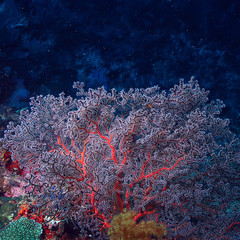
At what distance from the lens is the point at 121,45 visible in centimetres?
854

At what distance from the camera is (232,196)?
9.62 ft

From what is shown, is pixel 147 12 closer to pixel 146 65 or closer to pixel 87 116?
pixel 146 65

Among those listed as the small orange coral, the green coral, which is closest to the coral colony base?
the small orange coral

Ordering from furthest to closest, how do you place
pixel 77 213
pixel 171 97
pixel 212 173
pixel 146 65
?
pixel 146 65, pixel 171 97, pixel 212 173, pixel 77 213

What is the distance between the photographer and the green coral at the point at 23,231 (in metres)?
2.47

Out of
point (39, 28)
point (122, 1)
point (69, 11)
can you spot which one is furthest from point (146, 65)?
point (39, 28)

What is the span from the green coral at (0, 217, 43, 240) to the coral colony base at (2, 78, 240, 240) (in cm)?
26

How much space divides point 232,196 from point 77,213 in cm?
260

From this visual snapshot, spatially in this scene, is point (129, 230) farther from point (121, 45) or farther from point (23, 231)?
point (121, 45)

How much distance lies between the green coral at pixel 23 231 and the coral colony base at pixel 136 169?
0.86 feet

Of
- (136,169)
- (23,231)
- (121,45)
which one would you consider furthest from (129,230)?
(121,45)

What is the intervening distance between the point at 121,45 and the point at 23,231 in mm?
8189

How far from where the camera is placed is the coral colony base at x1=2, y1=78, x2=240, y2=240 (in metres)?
2.54

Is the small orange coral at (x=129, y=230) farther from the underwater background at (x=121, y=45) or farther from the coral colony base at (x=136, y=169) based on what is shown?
the underwater background at (x=121, y=45)
